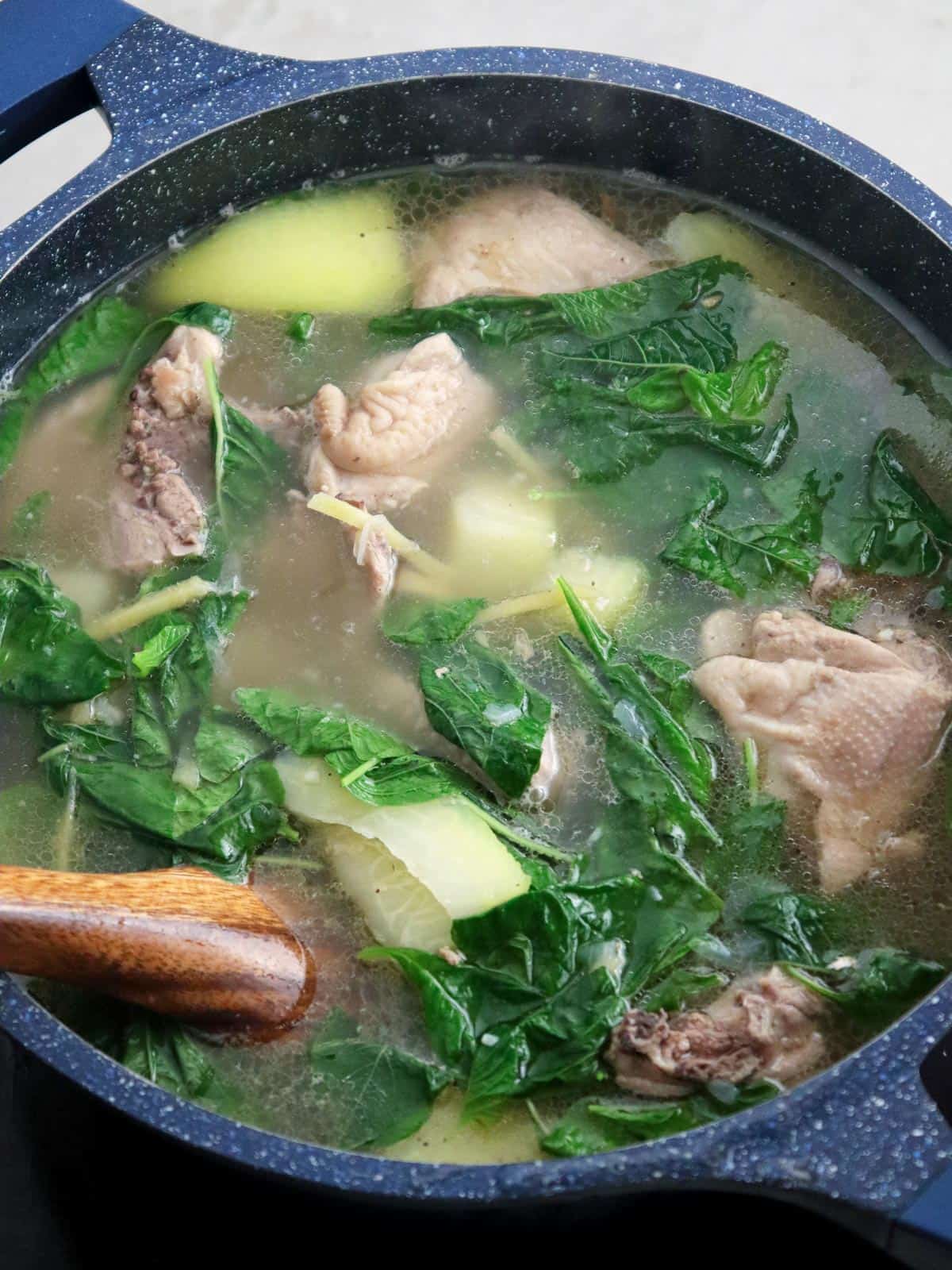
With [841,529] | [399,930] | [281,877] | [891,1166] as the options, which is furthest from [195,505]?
[891,1166]

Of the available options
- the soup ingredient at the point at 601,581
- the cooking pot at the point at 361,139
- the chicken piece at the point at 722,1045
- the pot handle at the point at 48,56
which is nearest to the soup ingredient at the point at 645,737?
the soup ingredient at the point at 601,581

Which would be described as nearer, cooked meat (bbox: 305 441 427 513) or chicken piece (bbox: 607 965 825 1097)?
chicken piece (bbox: 607 965 825 1097)

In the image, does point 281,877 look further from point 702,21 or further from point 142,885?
point 702,21

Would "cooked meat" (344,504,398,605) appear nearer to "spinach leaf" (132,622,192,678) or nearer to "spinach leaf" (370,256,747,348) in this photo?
"spinach leaf" (132,622,192,678)

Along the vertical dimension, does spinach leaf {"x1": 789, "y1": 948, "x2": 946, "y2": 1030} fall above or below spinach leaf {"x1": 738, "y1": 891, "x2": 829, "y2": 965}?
below

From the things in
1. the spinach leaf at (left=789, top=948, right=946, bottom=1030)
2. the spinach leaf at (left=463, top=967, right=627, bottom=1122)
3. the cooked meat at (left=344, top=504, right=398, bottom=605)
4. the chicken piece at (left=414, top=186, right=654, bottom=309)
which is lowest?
the spinach leaf at (left=789, top=948, right=946, bottom=1030)

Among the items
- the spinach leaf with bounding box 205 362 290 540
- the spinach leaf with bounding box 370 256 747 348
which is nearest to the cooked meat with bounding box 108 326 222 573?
the spinach leaf with bounding box 205 362 290 540
